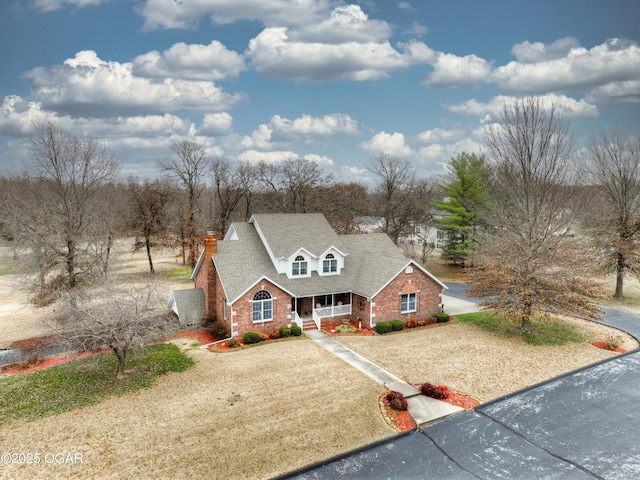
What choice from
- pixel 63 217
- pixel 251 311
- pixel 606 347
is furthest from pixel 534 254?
pixel 63 217

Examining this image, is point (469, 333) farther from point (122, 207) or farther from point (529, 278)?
point (122, 207)

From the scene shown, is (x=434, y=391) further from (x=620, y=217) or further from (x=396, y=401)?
(x=620, y=217)

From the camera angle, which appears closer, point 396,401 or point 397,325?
point 396,401

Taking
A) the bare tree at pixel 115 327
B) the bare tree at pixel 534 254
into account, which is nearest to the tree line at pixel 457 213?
the bare tree at pixel 534 254

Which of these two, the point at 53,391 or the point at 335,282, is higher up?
the point at 335,282

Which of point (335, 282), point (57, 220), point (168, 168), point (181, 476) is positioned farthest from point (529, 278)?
point (168, 168)

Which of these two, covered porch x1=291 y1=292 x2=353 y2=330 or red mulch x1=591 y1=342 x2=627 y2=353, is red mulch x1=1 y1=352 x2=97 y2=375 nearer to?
covered porch x1=291 y1=292 x2=353 y2=330

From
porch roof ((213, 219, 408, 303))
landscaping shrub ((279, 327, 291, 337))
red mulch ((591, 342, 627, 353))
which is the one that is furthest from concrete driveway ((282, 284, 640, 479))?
porch roof ((213, 219, 408, 303))
